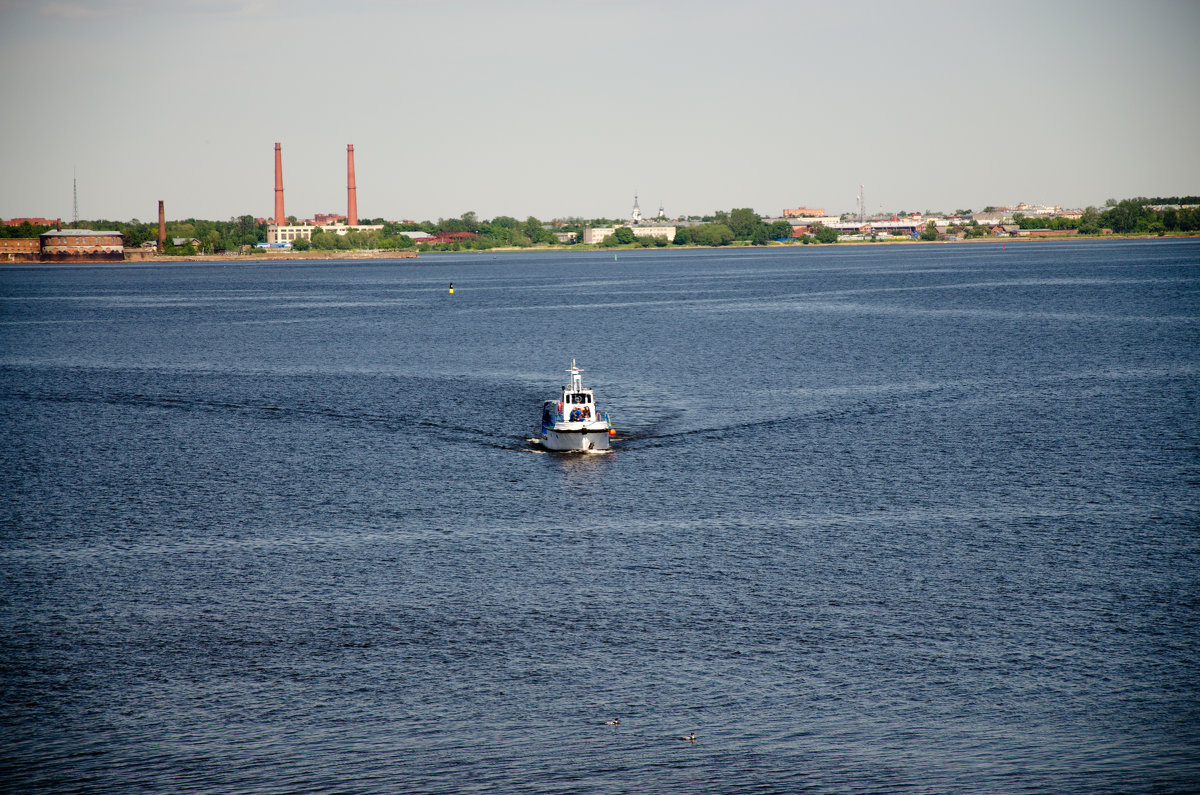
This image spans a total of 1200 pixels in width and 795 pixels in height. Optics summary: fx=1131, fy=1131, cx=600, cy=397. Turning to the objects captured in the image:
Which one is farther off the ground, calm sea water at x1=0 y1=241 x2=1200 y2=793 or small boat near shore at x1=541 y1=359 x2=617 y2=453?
small boat near shore at x1=541 y1=359 x2=617 y2=453

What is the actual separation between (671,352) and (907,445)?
184 feet

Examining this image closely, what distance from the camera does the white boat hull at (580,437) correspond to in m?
72.1

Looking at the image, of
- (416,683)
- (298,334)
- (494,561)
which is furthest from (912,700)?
(298,334)

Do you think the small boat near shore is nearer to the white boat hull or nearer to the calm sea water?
the white boat hull

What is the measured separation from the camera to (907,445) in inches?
2916

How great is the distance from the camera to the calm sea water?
33.4 meters

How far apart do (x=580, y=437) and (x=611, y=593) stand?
26646 millimetres

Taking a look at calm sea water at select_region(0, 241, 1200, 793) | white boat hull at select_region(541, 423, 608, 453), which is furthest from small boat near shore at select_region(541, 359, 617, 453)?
calm sea water at select_region(0, 241, 1200, 793)

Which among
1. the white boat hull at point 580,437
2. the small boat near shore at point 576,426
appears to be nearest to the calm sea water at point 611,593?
the white boat hull at point 580,437

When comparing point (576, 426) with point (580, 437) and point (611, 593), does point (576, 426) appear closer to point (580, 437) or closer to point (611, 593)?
point (580, 437)

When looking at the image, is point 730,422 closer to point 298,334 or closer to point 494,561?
point 494,561

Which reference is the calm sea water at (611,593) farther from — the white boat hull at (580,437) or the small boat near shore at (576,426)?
the small boat near shore at (576,426)

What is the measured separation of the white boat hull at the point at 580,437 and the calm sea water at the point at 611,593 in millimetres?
1060

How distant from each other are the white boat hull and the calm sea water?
41.7 inches
